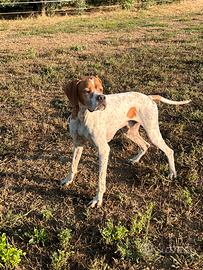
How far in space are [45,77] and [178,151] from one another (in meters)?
4.70

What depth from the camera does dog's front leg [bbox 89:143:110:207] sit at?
193 inches

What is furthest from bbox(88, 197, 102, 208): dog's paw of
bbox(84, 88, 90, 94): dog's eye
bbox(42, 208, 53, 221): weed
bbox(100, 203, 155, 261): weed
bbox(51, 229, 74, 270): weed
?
bbox(84, 88, 90, 94): dog's eye

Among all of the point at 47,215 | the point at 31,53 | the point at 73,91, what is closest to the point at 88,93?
the point at 73,91

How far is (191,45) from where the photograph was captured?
12992 mm

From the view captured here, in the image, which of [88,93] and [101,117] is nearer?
[88,93]

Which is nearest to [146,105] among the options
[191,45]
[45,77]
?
[45,77]

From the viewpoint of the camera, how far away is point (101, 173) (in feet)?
16.2

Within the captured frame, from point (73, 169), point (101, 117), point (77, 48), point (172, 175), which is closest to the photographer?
point (101, 117)

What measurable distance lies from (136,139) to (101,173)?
45.9 inches

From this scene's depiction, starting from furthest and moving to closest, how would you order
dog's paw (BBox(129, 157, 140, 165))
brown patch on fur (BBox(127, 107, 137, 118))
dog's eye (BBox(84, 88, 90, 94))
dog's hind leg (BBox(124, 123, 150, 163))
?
dog's paw (BBox(129, 157, 140, 165))
dog's hind leg (BBox(124, 123, 150, 163))
brown patch on fur (BBox(127, 107, 137, 118))
dog's eye (BBox(84, 88, 90, 94))

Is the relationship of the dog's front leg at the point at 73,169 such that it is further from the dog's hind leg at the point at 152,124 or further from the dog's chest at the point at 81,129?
the dog's hind leg at the point at 152,124

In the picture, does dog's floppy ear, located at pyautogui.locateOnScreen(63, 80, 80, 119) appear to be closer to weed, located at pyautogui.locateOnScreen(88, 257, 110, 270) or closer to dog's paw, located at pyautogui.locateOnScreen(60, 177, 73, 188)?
dog's paw, located at pyautogui.locateOnScreen(60, 177, 73, 188)

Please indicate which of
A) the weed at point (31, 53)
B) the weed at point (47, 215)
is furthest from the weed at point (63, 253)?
the weed at point (31, 53)

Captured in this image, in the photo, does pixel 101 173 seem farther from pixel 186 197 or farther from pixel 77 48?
pixel 77 48
